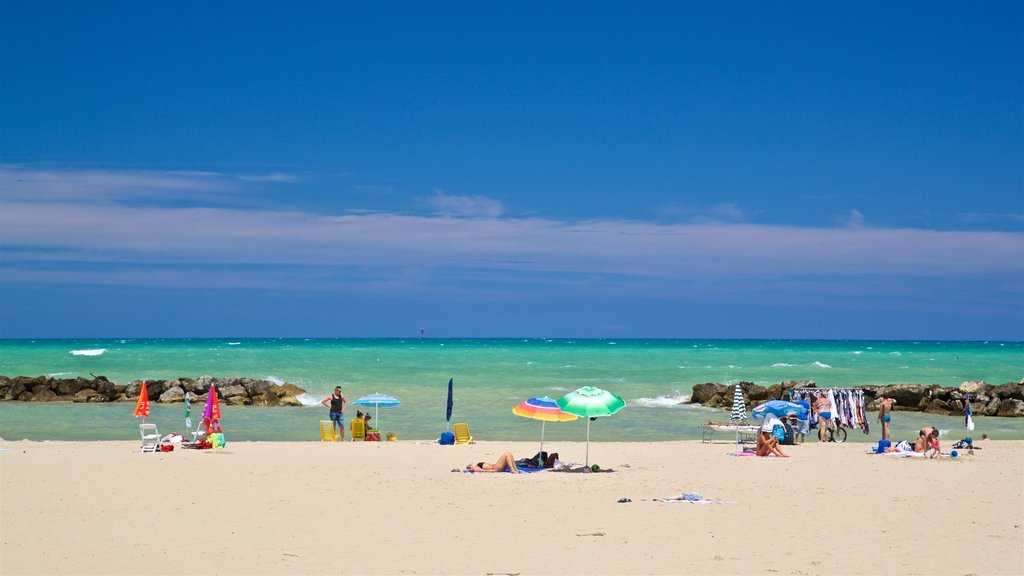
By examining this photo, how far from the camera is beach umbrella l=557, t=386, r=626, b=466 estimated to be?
17.3m

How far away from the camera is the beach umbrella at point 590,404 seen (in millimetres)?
17344

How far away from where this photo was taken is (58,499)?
45.2 ft

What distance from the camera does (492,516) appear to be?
12.9 metres

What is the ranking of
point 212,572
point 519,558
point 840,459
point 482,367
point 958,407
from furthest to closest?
point 482,367
point 958,407
point 840,459
point 519,558
point 212,572

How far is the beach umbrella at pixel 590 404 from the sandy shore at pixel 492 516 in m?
1.15

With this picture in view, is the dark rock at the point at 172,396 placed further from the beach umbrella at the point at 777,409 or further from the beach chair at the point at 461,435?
the beach umbrella at the point at 777,409

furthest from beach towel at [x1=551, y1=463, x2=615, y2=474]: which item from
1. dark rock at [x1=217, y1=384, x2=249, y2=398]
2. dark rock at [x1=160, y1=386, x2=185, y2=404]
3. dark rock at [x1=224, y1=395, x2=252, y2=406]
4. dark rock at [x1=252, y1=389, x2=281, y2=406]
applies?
dark rock at [x1=160, y1=386, x2=185, y2=404]

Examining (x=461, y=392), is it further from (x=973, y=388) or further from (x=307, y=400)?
(x=973, y=388)

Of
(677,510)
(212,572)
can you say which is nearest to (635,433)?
(677,510)

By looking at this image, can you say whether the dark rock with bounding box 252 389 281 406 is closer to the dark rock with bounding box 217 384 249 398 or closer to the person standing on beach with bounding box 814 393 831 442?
the dark rock with bounding box 217 384 249 398

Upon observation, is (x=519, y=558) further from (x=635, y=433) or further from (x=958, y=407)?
(x=958, y=407)

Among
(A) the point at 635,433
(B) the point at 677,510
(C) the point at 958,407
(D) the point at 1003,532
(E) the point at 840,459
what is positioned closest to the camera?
(D) the point at 1003,532

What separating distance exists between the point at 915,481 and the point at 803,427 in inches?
330

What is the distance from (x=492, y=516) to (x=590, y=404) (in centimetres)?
500
